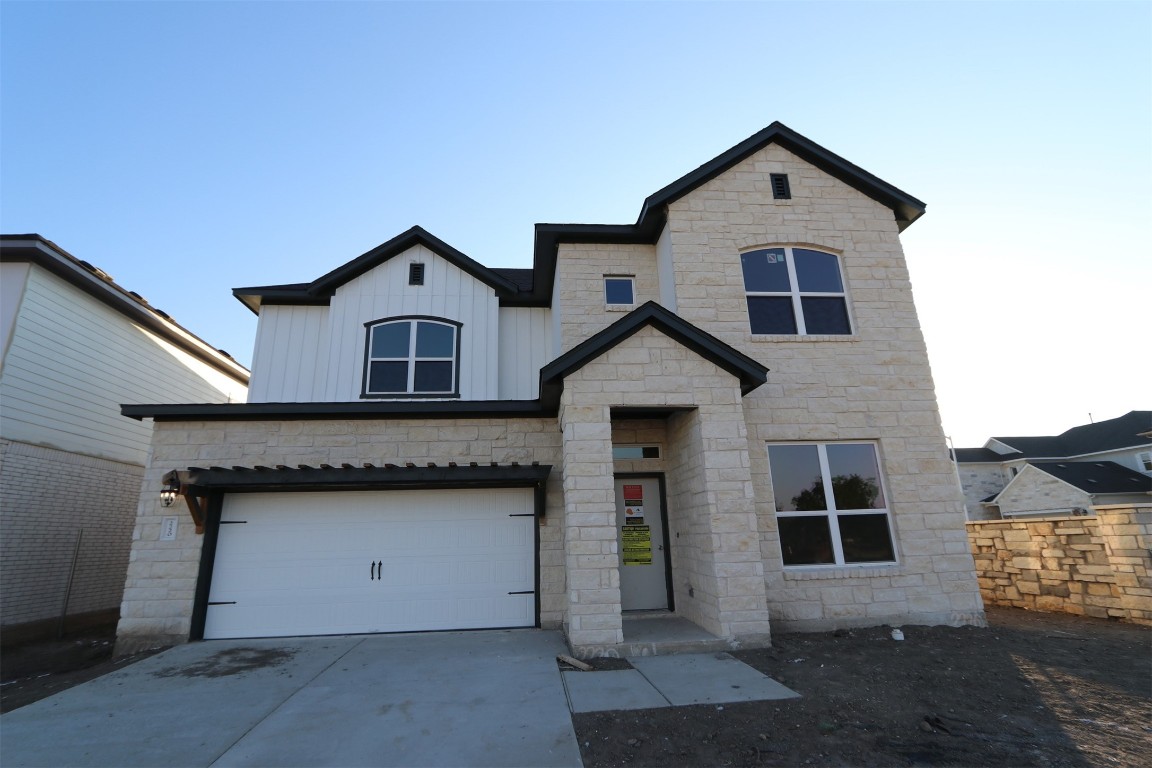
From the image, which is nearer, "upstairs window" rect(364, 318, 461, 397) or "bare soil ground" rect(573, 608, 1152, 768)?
"bare soil ground" rect(573, 608, 1152, 768)

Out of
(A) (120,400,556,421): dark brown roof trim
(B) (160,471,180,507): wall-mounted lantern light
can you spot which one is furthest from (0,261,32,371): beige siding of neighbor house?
(B) (160,471,180,507): wall-mounted lantern light

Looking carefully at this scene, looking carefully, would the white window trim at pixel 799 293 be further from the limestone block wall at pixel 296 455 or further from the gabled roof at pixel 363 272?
the gabled roof at pixel 363 272

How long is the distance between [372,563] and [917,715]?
7.36m

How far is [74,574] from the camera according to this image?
10.4 metres

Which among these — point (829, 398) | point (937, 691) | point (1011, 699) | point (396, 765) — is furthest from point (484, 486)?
point (1011, 699)

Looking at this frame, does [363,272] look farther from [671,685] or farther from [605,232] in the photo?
[671,685]

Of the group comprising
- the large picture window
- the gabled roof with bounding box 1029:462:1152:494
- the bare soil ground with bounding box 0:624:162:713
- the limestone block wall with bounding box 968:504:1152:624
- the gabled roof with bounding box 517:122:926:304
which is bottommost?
the bare soil ground with bounding box 0:624:162:713

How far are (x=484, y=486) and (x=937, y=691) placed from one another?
21.0ft

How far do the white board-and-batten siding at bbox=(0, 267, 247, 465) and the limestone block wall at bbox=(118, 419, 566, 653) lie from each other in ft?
10.1

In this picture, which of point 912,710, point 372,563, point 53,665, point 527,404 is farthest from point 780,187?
point 53,665

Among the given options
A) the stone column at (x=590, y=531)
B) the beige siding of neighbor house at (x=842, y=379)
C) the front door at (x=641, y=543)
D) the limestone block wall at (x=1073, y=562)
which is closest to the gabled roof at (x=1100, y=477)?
the limestone block wall at (x=1073, y=562)

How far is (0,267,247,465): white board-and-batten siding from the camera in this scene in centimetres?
959

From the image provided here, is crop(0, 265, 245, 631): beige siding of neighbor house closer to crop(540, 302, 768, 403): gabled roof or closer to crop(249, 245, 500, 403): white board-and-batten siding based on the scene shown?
crop(249, 245, 500, 403): white board-and-batten siding

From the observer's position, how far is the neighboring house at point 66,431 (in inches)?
370
